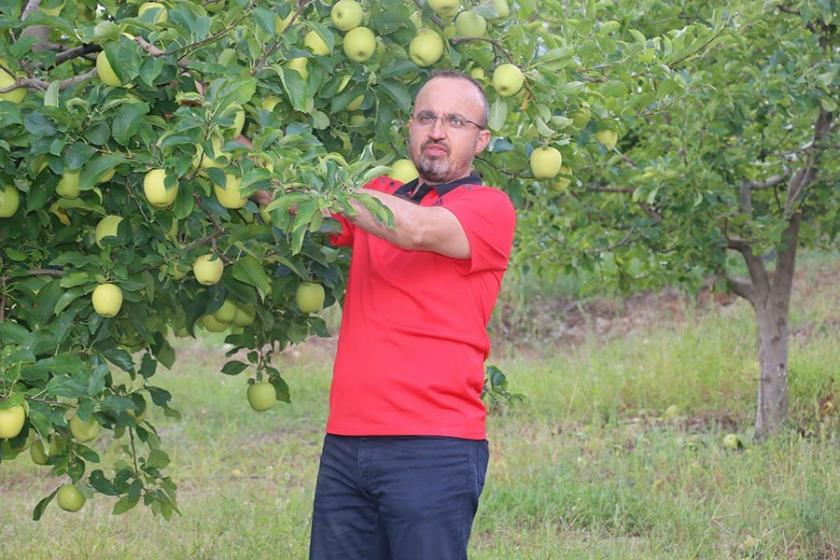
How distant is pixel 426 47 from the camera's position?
239 centimetres

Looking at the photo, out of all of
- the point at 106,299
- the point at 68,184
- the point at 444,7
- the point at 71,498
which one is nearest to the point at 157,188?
the point at 68,184

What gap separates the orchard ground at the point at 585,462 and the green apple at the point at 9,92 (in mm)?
2131

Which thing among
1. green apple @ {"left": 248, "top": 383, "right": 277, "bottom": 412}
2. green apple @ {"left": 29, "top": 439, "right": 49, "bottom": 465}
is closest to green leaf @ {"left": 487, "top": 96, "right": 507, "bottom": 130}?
green apple @ {"left": 248, "top": 383, "right": 277, "bottom": 412}

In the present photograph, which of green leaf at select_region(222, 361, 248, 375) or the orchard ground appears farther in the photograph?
the orchard ground

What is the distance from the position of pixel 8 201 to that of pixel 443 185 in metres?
0.89

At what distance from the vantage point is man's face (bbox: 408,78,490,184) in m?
2.39

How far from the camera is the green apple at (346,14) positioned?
A: 232 centimetres

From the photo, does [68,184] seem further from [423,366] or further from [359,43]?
[423,366]

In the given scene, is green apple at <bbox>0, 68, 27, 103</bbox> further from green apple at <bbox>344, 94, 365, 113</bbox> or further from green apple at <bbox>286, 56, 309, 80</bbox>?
green apple at <bbox>344, 94, 365, 113</bbox>

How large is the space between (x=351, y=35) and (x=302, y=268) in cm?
52

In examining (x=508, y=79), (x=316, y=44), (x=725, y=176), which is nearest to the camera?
(x=316, y=44)

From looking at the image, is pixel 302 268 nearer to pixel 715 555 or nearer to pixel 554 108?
pixel 554 108

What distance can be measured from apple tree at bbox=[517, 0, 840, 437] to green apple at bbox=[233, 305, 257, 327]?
118 centimetres

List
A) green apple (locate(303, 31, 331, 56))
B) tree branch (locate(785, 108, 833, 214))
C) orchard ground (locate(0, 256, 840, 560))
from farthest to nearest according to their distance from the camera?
tree branch (locate(785, 108, 833, 214))
orchard ground (locate(0, 256, 840, 560))
green apple (locate(303, 31, 331, 56))
